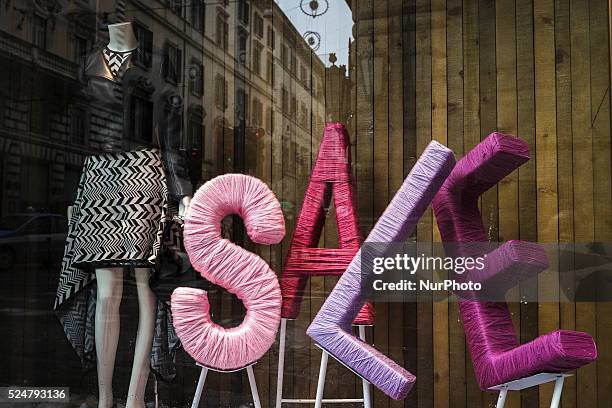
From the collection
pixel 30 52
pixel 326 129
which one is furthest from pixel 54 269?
pixel 326 129

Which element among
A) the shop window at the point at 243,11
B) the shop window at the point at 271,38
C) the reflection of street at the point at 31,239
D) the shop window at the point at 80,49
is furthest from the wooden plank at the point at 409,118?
the reflection of street at the point at 31,239

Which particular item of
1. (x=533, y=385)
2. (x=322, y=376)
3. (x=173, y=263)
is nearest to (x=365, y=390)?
(x=322, y=376)

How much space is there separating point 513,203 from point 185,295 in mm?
1196

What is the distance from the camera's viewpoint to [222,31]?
2762mm

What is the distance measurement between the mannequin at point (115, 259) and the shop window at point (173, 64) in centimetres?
13

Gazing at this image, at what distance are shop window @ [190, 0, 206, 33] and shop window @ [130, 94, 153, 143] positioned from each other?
36 cm

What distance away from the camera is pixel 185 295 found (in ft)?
7.89

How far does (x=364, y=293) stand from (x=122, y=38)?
4.39 ft

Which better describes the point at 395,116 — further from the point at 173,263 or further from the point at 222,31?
the point at 173,263

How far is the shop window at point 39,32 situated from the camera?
2.79 metres

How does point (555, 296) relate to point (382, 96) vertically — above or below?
below

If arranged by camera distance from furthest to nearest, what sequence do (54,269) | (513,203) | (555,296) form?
(54,269), (513,203), (555,296)

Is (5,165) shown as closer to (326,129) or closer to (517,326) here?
(326,129)

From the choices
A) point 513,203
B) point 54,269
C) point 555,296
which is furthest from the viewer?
point 54,269
